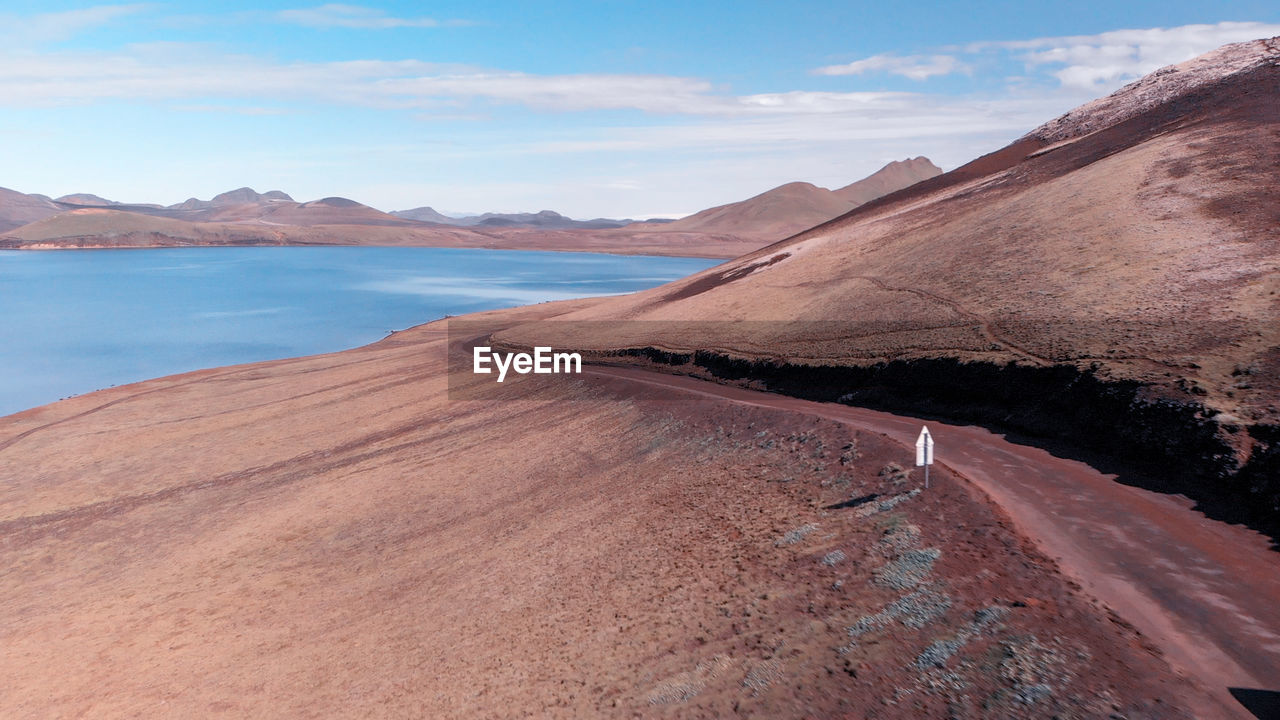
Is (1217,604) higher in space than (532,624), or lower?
higher

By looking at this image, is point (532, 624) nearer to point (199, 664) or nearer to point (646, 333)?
point (199, 664)

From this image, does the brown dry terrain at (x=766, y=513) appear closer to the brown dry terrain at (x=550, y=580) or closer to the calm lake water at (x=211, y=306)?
the brown dry terrain at (x=550, y=580)

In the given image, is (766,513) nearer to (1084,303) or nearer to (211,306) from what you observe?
(1084,303)

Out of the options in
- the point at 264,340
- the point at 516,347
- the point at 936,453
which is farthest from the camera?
the point at 264,340

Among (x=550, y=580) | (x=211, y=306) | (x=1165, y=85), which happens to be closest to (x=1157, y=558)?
(x=550, y=580)

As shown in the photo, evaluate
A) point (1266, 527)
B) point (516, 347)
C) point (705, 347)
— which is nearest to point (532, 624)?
point (1266, 527)
